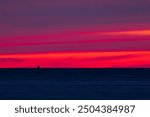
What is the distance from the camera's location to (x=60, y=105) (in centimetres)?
1902

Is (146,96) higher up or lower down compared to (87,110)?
higher up

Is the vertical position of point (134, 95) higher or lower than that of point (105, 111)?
higher

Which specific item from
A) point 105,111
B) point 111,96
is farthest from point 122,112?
point 111,96

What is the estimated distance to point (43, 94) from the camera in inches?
1606

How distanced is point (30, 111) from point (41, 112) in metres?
0.49

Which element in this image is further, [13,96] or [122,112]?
[13,96]

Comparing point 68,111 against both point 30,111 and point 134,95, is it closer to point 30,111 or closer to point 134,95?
point 30,111

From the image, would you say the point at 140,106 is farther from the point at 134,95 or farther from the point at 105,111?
the point at 134,95

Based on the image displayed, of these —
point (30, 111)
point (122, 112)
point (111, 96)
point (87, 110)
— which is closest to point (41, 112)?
point (30, 111)

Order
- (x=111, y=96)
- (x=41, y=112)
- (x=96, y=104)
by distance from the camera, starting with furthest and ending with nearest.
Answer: (x=111, y=96) < (x=96, y=104) < (x=41, y=112)

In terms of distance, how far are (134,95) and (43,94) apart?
23.9 feet

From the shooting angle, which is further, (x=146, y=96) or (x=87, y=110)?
(x=146, y=96)

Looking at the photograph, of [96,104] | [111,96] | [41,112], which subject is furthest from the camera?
[111,96]

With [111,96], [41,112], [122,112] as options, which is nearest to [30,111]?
[41,112]
